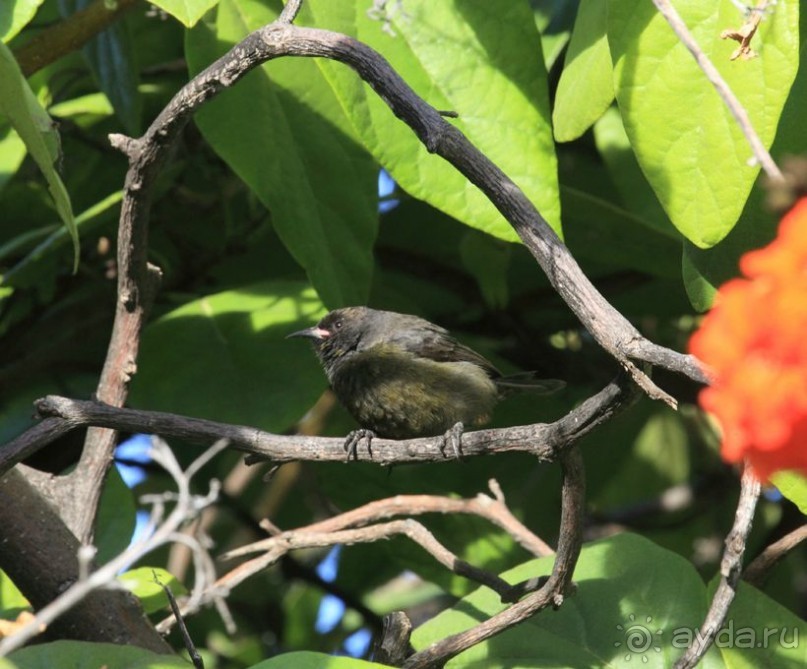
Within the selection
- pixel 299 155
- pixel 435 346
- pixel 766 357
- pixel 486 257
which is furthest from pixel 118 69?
pixel 766 357

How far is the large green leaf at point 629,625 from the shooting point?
2543mm

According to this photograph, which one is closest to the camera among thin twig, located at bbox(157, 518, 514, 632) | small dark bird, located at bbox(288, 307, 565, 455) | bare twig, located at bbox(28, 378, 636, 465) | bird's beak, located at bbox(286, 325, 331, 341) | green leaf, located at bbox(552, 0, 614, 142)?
bare twig, located at bbox(28, 378, 636, 465)

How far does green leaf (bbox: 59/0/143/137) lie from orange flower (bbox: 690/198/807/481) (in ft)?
7.99

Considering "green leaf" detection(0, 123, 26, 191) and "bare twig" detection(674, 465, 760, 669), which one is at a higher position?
"green leaf" detection(0, 123, 26, 191)

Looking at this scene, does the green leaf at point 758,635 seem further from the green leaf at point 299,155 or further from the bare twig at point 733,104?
the bare twig at point 733,104

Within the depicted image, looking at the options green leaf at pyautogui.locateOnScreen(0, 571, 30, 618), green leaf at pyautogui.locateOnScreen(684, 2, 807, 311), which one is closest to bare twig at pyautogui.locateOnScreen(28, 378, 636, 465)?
green leaf at pyautogui.locateOnScreen(684, 2, 807, 311)

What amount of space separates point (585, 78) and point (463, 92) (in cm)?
30

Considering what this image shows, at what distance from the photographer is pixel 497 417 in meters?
4.16

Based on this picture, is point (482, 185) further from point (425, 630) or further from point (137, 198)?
point (425, 630)

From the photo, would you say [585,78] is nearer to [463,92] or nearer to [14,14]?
[463,92]

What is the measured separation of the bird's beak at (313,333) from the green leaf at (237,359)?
0.08 ft

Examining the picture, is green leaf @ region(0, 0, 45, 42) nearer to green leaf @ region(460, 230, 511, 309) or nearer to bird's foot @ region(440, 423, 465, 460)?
bird's foot @ region(440, 423, 465, 460)

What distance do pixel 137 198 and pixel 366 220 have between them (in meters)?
0.79

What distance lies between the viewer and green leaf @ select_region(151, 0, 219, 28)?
2453mm
